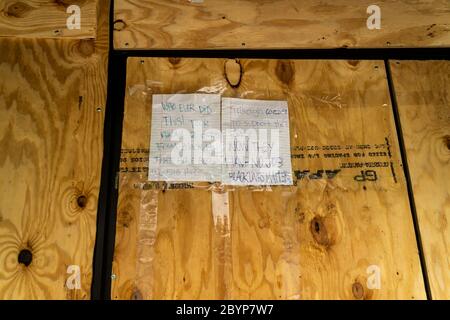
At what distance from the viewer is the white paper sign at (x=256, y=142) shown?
157 centimetres

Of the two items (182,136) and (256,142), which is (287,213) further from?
(182,136)

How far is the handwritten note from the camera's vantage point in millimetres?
1562

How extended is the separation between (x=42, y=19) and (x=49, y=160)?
1.85 ft

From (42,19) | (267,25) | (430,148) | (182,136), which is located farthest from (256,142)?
(42,19)

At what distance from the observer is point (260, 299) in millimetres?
1428

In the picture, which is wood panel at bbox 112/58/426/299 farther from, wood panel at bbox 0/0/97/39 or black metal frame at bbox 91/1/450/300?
wood panel at bbox 0/0/97/39

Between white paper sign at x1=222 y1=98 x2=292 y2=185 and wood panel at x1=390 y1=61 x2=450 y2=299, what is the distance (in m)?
0.45

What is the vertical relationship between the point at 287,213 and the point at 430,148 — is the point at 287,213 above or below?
below

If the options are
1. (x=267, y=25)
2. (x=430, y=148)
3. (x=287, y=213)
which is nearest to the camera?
(x=287, y=213)

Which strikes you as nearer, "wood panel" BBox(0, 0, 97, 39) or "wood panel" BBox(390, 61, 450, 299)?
"wood panel" BBox(390, 61, 450, 299)

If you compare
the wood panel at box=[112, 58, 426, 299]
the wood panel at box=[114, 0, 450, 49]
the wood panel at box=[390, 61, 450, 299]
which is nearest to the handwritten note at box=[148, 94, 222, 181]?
the wood panel at box=[112, 58, 426, 299]

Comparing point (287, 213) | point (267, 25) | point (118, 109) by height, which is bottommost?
point (287, 213)

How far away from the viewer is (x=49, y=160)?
156 centimetres
